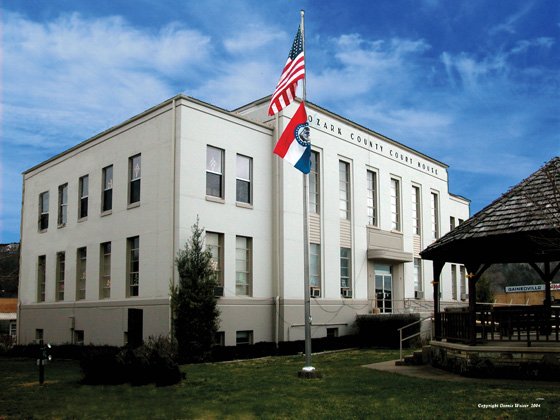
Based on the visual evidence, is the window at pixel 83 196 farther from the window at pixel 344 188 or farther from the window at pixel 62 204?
the window at pixel 344 188

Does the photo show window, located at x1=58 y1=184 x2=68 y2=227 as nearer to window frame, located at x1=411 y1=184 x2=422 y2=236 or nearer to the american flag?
the american flag

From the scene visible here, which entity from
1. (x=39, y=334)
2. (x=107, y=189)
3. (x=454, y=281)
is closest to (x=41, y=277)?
(x=39, y=334)

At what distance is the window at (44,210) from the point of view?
103ft

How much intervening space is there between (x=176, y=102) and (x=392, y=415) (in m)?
15.6

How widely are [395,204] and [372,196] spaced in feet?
7.96

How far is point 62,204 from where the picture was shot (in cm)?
3011

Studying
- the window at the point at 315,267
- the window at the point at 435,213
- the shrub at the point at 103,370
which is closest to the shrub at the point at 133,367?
the shrub at the point at 103,370

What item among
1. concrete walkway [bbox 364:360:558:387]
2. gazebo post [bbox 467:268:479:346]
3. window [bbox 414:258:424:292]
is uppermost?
window [bbox 414:258:424:292]

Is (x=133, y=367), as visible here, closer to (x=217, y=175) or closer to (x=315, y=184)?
(x=217, y=175)

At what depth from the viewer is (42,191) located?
31.8m

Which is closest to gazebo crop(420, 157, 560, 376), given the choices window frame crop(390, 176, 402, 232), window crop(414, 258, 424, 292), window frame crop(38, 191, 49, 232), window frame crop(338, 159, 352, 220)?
window frame crop(338, 159, 352, 220)

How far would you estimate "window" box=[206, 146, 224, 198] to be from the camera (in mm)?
23891

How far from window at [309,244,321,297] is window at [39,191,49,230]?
536 inches

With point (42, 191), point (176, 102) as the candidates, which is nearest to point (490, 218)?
point (176, 102)
